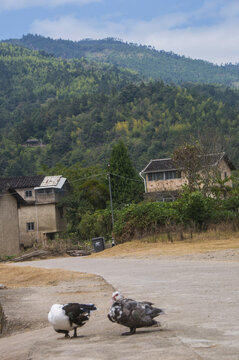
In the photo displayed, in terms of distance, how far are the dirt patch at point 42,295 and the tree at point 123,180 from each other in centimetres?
4345

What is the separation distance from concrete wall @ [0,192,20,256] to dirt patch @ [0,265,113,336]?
29674mm

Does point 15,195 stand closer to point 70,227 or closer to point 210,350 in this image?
point 70,227

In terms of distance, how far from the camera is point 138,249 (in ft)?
113

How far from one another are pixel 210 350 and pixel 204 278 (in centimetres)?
991

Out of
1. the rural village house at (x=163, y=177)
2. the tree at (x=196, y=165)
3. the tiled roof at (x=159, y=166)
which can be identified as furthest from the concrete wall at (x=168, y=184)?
the tree at (x=196, y=165)

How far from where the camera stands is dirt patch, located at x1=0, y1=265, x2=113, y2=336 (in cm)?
1343

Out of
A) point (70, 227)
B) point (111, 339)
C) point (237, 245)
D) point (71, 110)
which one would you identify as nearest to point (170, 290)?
point (111, 339)

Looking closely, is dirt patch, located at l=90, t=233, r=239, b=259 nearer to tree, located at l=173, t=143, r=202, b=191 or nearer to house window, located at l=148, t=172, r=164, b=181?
tree, located at l=173, t=143, r=202, b=191

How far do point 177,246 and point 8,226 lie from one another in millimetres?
25518

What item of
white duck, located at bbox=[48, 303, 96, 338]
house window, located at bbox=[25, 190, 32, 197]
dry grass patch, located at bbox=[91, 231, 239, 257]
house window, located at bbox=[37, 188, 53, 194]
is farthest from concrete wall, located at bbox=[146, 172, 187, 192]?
white duck, located at bbox=[48, 303, 96, 338]

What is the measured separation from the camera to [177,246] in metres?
32.0

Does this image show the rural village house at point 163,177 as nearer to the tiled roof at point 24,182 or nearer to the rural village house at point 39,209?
the rural village house at point 39,209

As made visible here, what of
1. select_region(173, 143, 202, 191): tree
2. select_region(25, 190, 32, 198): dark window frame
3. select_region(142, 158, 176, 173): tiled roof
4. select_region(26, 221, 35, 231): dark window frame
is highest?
select_region(142, 158, 176, 173): tiled roof

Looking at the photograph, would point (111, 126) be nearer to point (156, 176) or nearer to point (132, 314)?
point (156, 176)
